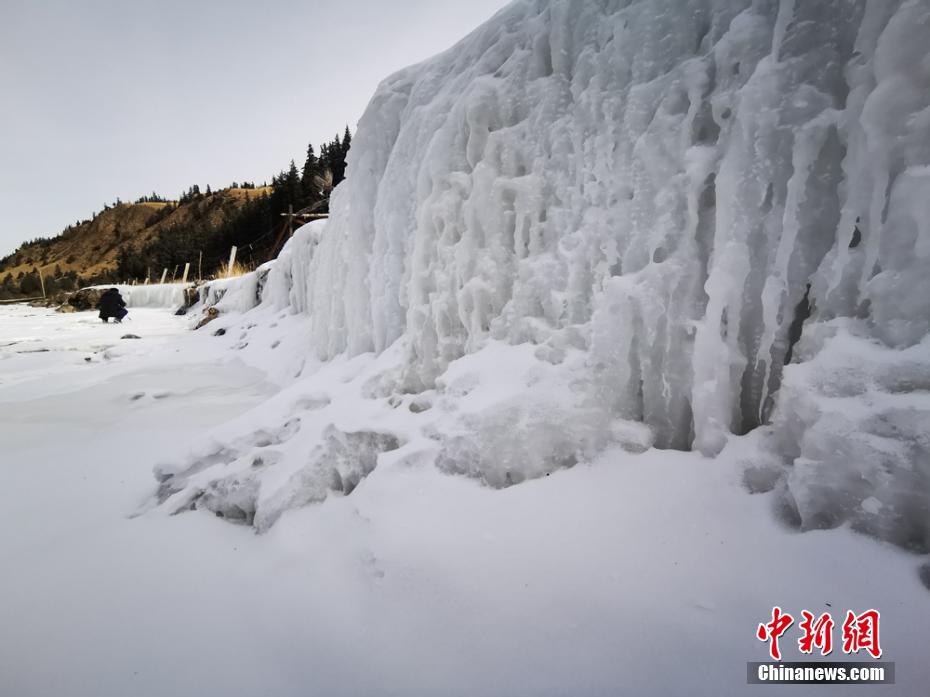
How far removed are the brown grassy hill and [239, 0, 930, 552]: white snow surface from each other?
5260 cm

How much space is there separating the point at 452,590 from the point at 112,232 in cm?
7638

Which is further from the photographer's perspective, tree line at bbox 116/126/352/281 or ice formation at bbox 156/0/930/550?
tree line at bbox 116/126/352/281

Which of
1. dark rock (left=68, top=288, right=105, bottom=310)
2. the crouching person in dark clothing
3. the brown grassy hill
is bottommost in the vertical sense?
the crouching person in dark clothing

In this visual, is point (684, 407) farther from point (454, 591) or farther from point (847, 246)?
point (454, 591)

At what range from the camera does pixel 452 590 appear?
4.57ft

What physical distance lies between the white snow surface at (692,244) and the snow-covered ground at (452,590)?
0.16m

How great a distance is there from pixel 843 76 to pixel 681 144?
20.3 inches

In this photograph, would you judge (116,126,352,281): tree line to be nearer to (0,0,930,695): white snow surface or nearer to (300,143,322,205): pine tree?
(300,143,322,205): pine tree

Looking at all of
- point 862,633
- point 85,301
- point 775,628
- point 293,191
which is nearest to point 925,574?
point 862,633

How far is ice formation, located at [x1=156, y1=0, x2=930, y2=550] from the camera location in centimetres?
121

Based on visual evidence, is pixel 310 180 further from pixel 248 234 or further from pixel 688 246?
pixel 688 246

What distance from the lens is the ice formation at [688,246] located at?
1.21 m

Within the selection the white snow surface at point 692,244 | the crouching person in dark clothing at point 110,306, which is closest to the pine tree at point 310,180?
the crouching person in dark clothing at point 110,306

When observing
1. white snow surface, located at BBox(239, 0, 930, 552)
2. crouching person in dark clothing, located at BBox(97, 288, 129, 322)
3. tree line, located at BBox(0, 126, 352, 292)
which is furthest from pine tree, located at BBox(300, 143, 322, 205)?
white snow surface, located at BBox(239, 0, 930, 552)
